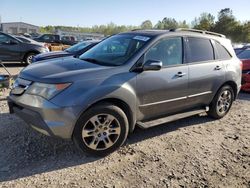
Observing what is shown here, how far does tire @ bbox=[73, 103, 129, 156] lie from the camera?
146 inches

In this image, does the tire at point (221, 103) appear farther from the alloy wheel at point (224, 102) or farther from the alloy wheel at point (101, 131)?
the alloy wheel at point (101, 131)

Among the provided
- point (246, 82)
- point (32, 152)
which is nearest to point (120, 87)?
point (32, 152)

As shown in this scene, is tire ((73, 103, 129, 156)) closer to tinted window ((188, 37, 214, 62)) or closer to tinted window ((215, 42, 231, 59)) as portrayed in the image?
tinted window ((188, 37, 214, 62))

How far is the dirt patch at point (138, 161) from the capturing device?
3379 mm

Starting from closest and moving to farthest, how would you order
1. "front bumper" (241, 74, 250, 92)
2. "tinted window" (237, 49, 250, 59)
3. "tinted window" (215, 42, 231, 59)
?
1. "tinted window" (215, 42, 231, 59)
2. "front bumper" (241, 74, 250, 92)
3. "tinted window" (237, 49, 250, 59)

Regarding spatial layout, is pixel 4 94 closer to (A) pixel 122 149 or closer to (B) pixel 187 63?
(A) pixel 122 149

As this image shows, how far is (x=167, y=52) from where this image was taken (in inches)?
180

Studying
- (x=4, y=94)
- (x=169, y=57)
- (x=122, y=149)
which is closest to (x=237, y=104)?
(x=169, y=57)

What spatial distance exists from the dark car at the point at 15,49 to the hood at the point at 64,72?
8.72 metres

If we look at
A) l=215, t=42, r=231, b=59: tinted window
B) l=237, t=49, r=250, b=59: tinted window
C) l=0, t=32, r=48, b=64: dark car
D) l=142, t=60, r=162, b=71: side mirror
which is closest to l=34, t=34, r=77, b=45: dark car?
l=0, t=32, r=48, b=64: dark car

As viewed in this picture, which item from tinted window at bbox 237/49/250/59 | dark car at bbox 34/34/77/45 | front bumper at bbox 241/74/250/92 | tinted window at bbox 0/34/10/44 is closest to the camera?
front bumper at bbox 241/74/250/92

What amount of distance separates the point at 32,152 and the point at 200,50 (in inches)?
133

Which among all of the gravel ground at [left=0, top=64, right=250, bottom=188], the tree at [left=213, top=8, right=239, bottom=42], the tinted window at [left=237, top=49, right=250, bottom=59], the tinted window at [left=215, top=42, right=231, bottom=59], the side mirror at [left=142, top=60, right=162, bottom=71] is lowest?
the gravel ground at [left=0, top=64, right=250, bottom=188]

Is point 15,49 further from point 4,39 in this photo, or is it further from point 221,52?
point 221,52
